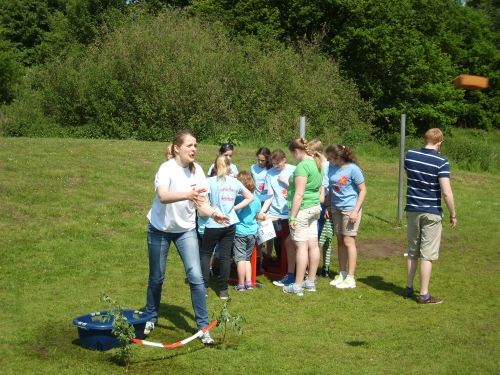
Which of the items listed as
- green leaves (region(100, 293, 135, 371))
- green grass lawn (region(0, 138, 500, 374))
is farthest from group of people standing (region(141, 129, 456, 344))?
green leaves (region(100, 293, 135, 371))

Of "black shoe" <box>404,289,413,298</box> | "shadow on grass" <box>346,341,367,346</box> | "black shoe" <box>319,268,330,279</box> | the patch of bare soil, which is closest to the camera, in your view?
"shadow on grass" <box>346,341,367,346</box>

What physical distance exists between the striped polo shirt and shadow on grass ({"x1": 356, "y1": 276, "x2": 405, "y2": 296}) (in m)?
1.34

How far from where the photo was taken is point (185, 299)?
26.6ft

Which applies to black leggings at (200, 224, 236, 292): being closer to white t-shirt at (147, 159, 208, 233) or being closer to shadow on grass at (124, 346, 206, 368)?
white t-shirt at (147, 159, 208, 233)

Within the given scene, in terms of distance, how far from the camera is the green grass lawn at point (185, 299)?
5961 millimetres

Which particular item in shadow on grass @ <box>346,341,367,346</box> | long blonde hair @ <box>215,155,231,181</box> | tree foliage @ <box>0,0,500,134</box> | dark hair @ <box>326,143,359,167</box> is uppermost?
tree foliage @ <box>0,0,500,134</box>

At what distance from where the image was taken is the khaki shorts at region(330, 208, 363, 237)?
878 centimetres

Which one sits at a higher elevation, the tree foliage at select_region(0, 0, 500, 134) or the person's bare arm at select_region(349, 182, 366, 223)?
the tree foliage at select_region(0, 0, 500, 134)

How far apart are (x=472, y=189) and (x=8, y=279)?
14.8m

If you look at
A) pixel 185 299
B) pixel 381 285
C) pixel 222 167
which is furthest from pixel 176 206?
pixel 381 285

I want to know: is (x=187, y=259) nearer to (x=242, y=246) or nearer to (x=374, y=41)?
(x=242, y=246)

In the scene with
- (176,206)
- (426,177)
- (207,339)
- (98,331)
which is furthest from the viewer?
(426,177)

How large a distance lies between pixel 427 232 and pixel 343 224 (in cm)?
121

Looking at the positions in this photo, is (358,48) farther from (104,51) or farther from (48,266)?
(48,266)
